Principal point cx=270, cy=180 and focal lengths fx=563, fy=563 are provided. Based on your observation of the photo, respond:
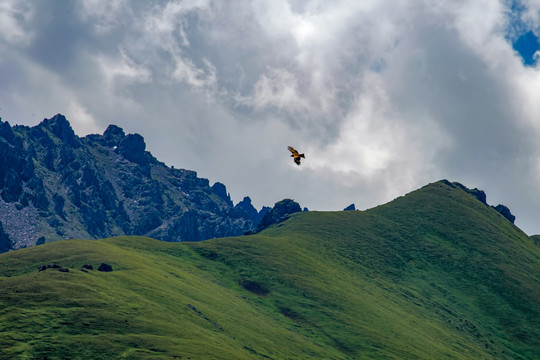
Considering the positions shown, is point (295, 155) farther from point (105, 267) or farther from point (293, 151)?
point (105, 267)

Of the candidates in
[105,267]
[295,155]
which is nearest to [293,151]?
[295,155]

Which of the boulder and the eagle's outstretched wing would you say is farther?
the boulder

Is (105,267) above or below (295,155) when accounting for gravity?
below

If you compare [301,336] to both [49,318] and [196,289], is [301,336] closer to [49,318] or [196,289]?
[196,289]

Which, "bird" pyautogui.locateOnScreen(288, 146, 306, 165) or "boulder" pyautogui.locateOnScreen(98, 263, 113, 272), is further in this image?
"boulder" pyautogui.locateOnScreen(98, 263, 113, 272)

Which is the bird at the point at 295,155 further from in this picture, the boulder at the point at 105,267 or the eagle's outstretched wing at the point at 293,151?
the boulder at the point at 105,267

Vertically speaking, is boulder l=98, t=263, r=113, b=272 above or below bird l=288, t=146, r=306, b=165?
below

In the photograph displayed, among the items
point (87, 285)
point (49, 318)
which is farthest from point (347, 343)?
point (49, 318)

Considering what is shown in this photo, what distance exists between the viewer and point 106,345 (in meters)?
118

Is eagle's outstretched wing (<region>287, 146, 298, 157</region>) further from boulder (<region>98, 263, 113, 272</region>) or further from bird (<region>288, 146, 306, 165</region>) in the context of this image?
boulder (<region>98, 263, 113, 272</region>)

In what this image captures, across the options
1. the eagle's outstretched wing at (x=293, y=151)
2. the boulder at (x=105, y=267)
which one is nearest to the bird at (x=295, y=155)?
the eagle's outstretched wing at (x=293, y=151)

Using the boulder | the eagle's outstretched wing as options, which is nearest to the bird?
the eagle's outstretched wing

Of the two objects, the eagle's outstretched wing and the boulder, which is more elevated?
the eagle's outstretched wing

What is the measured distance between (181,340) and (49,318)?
29.8 metres
